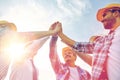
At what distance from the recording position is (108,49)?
7363 millimetres

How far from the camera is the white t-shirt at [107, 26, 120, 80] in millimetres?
6923

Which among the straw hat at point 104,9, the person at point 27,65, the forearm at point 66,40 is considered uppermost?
the straw hat at point 104,9

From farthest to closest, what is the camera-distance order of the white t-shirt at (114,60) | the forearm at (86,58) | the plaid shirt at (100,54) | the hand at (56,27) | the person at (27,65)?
the hand at (56,27) → the person at (27,65) → the forearm at (86,58) → the plaid shirt at (100,54) → the white t-shirt at (114,60)

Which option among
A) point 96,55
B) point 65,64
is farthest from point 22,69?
point 96,55

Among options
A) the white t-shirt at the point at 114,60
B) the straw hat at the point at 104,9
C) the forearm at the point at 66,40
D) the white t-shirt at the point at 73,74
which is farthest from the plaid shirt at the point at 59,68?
the white t-shirt at the point at 114,60

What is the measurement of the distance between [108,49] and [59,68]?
13.4ft

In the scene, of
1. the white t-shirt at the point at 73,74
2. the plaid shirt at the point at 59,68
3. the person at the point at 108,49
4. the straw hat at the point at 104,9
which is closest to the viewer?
the person at the point at 108,49

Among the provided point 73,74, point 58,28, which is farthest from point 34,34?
point 73,74

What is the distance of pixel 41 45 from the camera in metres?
11.0

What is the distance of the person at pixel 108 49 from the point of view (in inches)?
279

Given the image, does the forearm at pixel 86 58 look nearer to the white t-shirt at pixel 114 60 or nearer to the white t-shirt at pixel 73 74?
the white t-shirt at pixel 114 60

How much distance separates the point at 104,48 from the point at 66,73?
394 cm

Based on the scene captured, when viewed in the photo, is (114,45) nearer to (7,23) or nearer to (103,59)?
(103,59)

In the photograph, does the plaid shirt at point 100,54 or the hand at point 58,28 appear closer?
the plaid shirt at point 100,54
